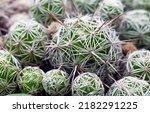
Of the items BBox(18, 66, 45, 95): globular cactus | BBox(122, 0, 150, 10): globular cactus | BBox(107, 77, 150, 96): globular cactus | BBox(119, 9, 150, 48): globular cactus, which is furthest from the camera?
BBox(122, 0, 150, 10): globular cactus

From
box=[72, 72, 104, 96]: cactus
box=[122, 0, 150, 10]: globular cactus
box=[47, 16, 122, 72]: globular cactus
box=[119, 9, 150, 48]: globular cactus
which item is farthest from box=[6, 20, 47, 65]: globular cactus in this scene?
box=[122, 0, 150, 10]: globular cactus

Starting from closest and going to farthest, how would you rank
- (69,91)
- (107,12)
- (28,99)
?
(28,99) → (69,91) → (107,12)

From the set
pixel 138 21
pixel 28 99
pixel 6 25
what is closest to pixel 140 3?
pixel 138 21

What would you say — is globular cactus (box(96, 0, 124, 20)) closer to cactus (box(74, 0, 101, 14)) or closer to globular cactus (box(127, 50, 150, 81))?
cactus (box(74, 0, 101, 14))

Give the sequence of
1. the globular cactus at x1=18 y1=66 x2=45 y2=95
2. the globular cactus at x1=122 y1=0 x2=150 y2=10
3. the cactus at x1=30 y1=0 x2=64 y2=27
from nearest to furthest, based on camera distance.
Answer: the globular cactus at x1=18 y1=66 x2=45 y2=95, the cactus at x1=30 y1=0 x2=64 y2=27, the globular cactus at x1=122 y1=0 x2=150 y2=10

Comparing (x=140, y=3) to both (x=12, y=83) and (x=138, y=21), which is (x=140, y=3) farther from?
(x=12, y=83)

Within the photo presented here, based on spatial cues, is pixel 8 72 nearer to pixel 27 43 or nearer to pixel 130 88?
pixel 27 43
